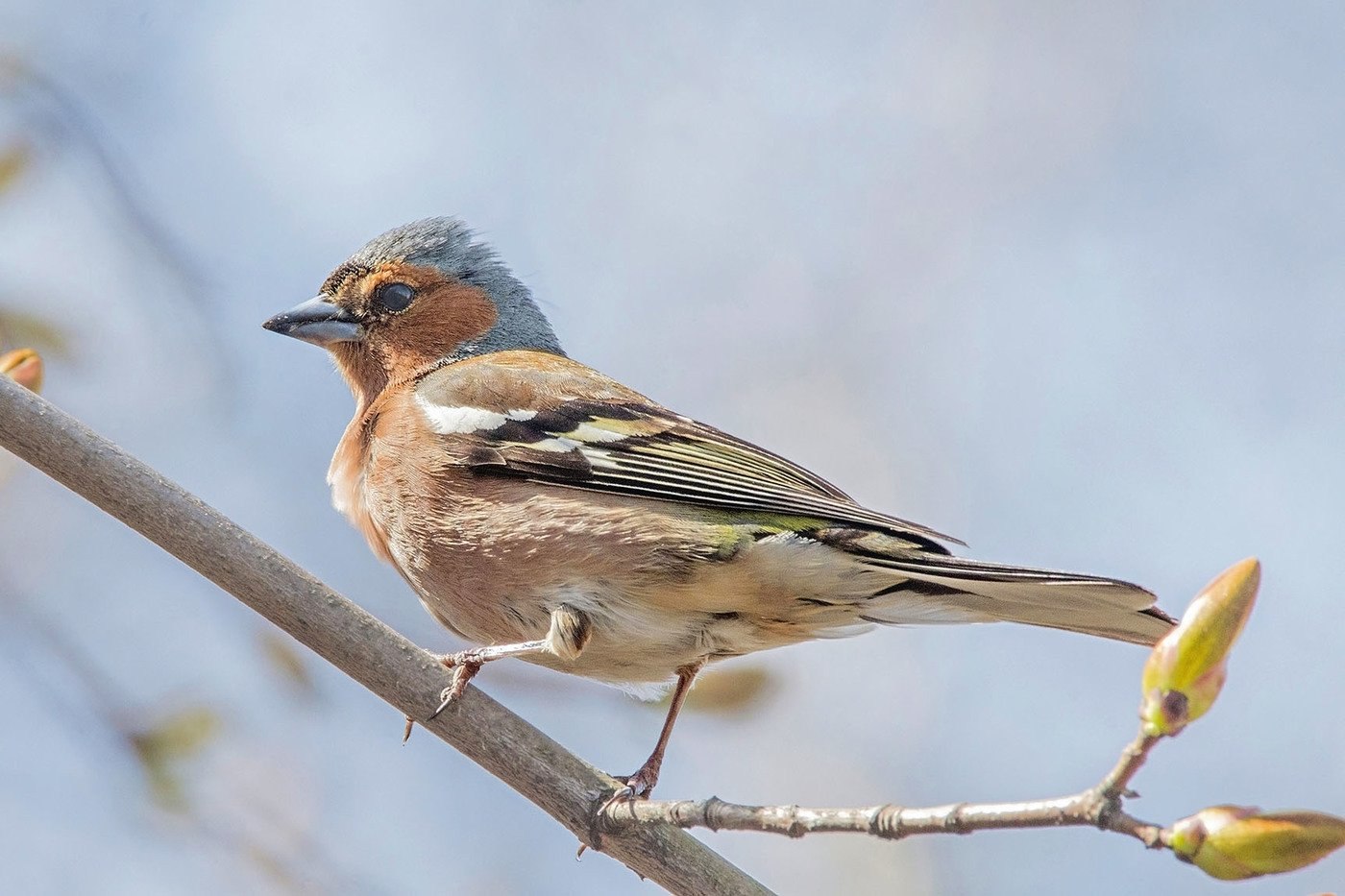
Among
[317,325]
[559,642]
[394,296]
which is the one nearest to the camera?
[559,642]

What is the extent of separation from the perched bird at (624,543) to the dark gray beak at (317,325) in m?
0.61

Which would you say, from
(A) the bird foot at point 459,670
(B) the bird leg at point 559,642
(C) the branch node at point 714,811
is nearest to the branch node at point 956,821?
(C) the branch node at point 714,811

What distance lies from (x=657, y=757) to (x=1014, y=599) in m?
1.18

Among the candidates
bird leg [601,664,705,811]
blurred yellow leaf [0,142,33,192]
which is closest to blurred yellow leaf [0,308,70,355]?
blurred yellow leaf [0,142,33,192]

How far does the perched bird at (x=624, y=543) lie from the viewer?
12.0 ft

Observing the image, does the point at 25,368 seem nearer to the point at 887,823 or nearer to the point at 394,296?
the point at 394,296

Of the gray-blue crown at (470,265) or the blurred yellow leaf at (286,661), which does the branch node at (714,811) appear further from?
the gray-blue crown at (470,265)

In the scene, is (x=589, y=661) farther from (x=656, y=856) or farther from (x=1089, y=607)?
(x=1089, y=607)

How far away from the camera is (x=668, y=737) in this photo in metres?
4.02

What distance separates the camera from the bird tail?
3.10m

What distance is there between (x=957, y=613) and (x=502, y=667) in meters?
1.63

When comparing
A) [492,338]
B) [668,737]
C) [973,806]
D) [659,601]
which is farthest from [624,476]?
[973,806]

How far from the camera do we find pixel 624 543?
12.8ft

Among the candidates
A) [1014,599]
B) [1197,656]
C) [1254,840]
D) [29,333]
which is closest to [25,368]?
[29,333]
